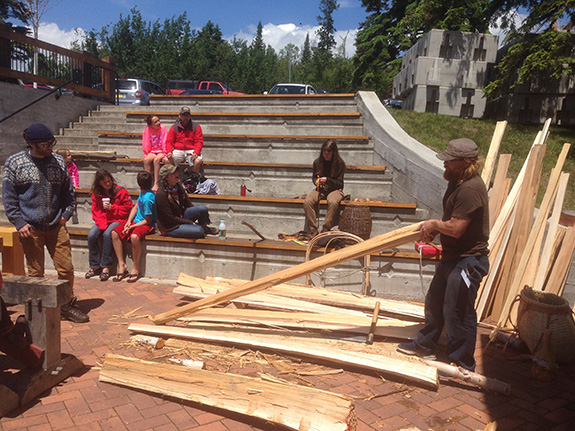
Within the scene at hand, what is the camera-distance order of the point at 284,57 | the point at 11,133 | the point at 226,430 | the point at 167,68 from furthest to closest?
the point at 284,57, the point at 167,68, the point at 11,133, the point at 226,430

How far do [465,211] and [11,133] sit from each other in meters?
9.60

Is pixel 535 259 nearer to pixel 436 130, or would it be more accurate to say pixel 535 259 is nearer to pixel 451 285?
pixel 451 285

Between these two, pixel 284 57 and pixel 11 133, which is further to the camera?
pixel 284 57

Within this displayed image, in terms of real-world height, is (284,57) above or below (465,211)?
above

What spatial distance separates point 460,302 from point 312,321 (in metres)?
1.52

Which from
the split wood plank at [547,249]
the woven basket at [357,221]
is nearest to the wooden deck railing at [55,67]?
the woven basket at [357,221]

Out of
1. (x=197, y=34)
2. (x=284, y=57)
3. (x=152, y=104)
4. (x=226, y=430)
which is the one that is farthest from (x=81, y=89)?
(x=284, y=57)

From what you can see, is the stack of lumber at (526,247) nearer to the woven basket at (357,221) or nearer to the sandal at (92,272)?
the woven basket at (357,221)

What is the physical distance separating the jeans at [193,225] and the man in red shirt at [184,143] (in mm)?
1499

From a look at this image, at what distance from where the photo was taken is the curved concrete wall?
6.48m

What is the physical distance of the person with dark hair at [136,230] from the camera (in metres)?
6.04

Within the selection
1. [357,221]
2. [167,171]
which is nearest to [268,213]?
[357,221]

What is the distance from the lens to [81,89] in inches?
465

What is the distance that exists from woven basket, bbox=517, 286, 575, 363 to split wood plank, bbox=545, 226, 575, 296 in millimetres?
675
